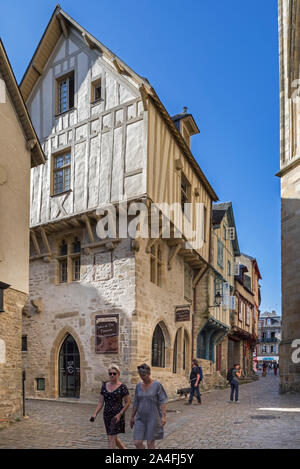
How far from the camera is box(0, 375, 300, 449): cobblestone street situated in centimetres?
708

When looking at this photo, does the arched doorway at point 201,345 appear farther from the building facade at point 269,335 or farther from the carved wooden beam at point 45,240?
the building facade at point 269,335

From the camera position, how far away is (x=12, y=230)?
972 cm

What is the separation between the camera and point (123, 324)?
12750 millimetres

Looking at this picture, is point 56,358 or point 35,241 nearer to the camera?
point 56,358

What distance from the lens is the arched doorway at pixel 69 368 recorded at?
45.1 feet

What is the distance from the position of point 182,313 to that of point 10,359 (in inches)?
285

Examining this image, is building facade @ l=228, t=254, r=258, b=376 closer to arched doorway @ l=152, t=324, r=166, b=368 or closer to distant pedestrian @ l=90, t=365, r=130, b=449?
arched doorway @ l=152, t=324, r=166, b=368

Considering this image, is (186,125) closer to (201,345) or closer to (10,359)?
(201,345)

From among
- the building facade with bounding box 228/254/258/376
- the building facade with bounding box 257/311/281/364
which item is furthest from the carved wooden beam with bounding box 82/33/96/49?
the building facade with bounding box 257/311/281/364

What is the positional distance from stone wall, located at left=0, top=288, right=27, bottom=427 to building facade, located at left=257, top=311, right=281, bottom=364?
222ft

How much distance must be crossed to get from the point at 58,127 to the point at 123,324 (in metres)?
7.18

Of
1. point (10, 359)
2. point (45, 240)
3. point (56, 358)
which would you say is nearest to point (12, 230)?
point (10, 359)
